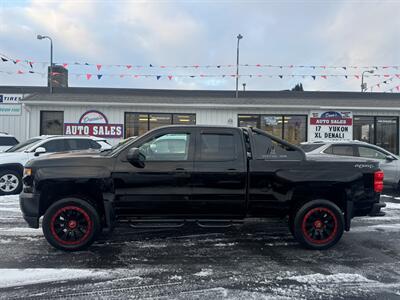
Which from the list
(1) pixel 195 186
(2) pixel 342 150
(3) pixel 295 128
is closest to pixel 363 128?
(3) pixel 295 128

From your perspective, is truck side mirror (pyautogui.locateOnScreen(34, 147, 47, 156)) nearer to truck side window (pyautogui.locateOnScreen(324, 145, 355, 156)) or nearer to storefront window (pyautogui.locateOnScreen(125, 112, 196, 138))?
storefront window (pyautogui.locateOnScreen(125, 112, 196, 138))

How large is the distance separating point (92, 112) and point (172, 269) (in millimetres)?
13472

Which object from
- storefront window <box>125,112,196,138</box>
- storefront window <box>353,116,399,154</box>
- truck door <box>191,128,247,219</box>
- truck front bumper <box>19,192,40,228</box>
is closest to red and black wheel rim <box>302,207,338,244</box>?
truck door <box>191,128,247,219</box>

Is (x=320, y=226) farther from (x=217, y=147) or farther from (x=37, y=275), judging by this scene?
(x=37, y=275)

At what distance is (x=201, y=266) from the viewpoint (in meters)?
4.86

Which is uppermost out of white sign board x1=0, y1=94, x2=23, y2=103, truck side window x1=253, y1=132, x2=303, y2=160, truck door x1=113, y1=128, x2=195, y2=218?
white sign board x1=0, y1=94, x2=23, y2=103

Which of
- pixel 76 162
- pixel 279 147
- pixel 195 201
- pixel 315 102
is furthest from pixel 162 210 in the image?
pixel 315 102

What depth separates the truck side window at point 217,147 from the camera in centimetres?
550

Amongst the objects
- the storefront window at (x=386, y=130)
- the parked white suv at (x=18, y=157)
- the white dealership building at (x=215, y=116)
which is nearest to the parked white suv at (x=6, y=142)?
the parked white suv at (x=18, y=157)

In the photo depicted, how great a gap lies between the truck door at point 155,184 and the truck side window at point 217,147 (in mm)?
203

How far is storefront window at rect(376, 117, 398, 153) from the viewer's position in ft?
57.5

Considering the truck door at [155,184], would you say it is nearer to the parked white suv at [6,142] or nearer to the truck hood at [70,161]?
the truck hood at [70,161]

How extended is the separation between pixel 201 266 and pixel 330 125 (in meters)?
14.0

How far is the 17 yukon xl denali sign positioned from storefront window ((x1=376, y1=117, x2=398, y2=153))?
11955 mm
